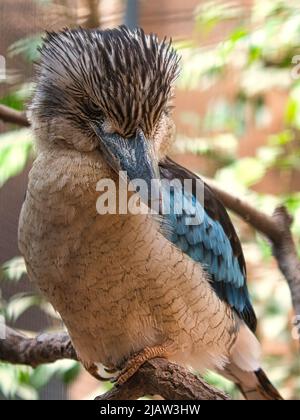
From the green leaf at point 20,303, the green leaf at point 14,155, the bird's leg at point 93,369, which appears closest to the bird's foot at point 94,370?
the bird's leg at point 93,369

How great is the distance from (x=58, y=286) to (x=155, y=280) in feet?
0.34

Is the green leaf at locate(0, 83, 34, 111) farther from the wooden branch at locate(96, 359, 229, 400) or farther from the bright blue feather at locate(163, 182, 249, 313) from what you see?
the wooden branch at locate(96, 359, 229, 400)

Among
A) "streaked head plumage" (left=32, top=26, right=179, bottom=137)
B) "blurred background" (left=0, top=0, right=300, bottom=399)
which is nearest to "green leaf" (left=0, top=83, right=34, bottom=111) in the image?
"blurred background" (left=0, top=0, right=300, bottom=399)

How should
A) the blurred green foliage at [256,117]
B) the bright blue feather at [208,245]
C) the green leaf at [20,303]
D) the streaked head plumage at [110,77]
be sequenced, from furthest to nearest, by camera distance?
the blurred green foliage at [256,117] → the green leaf at [20,303] → the bright blue feather at [208,245] → the streaked head plumage at [110,77]

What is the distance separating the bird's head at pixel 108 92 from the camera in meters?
0.65

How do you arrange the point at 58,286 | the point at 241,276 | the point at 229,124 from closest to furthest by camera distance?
the point at 58,286, the point at 241,276, the point at 229,124

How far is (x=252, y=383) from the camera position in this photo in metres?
0.94

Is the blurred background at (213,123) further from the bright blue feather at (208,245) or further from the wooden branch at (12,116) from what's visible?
the bright blue feather at (208,245)

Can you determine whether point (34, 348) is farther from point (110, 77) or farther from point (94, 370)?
point (110, 77)

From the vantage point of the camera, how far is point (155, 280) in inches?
29.3

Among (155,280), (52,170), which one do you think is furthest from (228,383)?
(52,170)

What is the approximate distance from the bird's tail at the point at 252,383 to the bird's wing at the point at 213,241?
2.6 inches

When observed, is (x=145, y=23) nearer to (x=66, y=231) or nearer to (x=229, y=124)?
(x=66, y=231)

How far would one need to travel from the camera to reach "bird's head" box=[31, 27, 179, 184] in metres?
0.65
